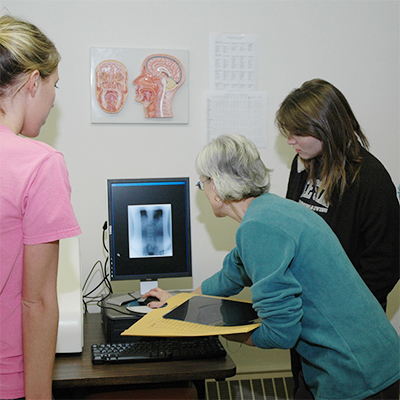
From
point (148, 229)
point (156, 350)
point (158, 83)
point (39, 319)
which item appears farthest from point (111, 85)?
point (39, 319)

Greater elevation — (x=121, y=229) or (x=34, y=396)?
(x=121, y=229)

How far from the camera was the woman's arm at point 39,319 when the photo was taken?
2.92ft

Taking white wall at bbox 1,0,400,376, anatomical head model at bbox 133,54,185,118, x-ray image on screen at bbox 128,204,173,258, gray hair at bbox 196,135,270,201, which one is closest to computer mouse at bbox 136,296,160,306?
x-ray image on screen at bbox 128,204,173,258

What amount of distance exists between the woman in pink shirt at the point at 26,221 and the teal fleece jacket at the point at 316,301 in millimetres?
477

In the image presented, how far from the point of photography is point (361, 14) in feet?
7.26

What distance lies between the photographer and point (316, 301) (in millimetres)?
1135

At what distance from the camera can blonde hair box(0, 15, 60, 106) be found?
90 cm

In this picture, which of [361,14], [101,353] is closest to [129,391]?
[101,353]

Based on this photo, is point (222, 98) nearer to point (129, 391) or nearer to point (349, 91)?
point (349, 91)

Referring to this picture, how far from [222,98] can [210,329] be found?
1270mm

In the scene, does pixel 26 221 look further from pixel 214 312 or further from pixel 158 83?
pixel 158 83

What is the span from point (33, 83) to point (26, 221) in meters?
0.31

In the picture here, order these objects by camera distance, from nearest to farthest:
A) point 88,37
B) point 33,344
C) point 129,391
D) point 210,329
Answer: point 33,344
point 210,329
point 129,391
point 88,37

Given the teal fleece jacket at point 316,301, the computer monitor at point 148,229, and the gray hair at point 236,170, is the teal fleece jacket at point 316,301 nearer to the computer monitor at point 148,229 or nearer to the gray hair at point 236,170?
the gray hair at point 236,170
